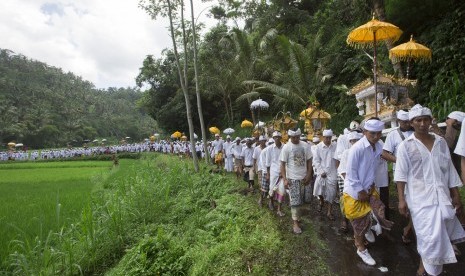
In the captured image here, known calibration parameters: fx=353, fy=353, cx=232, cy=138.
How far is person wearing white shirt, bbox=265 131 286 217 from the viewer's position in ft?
23.5

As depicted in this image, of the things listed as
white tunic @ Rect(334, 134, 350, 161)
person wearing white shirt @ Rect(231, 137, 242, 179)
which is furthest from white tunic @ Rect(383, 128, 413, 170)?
person wearing white shirt @ Rect(231, 137, 242, 179)

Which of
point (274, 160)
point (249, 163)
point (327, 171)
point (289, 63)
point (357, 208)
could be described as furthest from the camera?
point (289, 63)

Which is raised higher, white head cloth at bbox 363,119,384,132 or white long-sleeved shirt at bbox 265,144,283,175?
white head cloth at bbox 363,119,384,132

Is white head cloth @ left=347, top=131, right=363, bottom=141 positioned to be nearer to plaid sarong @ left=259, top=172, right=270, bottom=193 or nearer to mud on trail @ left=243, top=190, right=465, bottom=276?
mud on trail @ left=243, top=190, right=465, bottom=276

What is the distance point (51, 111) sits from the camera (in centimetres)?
5944

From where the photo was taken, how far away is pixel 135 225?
301 inches

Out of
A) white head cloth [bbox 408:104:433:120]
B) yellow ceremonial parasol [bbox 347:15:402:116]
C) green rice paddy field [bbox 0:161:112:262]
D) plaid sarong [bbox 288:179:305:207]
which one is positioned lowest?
green rice paddy field [bbox 0:161:112:262]

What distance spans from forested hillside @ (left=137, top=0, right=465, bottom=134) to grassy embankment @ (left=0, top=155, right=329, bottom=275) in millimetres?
5627

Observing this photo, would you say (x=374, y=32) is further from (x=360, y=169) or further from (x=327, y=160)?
(x=360, y=169)

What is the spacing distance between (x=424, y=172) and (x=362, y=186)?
94cm

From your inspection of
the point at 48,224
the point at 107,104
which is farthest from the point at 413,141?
the point at 107,104

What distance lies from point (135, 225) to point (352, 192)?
196 inches

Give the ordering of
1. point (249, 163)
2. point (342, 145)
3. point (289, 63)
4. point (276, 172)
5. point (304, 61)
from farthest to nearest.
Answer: point (289, 63) → point (304, 61) → point (249, 163) → point (276, 172) → point (342, 145)

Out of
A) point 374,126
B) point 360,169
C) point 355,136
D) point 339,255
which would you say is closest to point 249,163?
point 355,136
